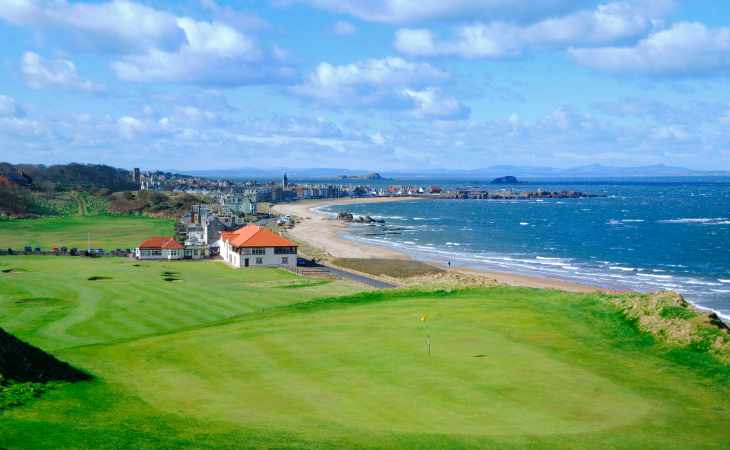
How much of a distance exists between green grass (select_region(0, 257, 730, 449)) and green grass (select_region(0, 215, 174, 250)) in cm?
6774

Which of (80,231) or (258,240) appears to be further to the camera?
(80,231)

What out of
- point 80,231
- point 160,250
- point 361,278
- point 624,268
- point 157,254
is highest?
point 160,250

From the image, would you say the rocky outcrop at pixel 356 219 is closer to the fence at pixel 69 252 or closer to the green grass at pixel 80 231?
the green grass at pixel 80 231

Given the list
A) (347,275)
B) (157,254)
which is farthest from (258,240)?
(157,254)

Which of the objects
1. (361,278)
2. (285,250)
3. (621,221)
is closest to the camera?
(361,278)

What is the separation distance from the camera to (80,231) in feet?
407

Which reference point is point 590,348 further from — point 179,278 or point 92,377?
point 179,278

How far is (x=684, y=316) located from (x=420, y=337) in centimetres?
1075

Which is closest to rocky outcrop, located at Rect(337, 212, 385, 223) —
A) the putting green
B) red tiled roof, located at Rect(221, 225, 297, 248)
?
red tiled roof, located at Rect(221, 225, 297, 248)

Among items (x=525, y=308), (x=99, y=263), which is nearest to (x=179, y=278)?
(x=99, y=263)

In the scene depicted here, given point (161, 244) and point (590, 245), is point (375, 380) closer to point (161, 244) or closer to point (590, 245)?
point (161, 244)

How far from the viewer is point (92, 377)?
2342cm

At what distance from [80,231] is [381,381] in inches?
4432

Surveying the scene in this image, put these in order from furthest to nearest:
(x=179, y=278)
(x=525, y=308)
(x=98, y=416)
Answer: (x=179, y=278) < (x=525, y=308) < (x=98, y=416)
